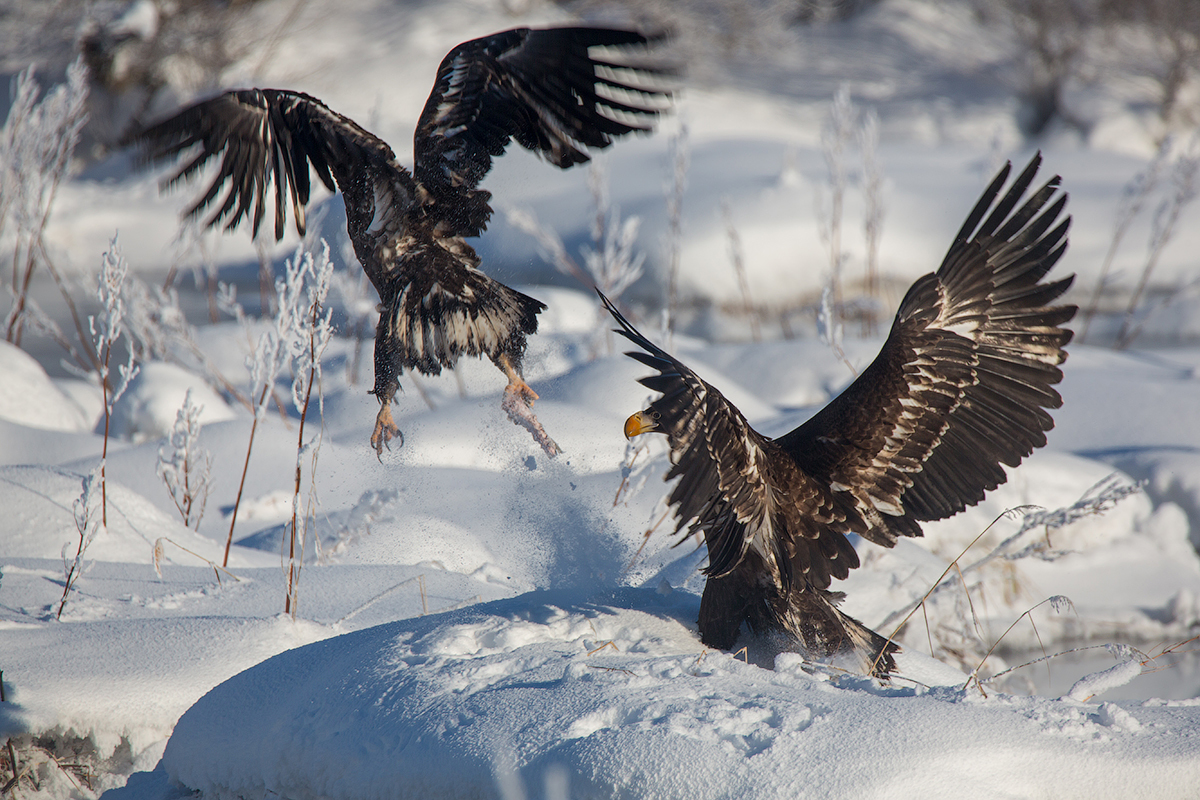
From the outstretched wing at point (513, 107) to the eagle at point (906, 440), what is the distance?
992 millimetres

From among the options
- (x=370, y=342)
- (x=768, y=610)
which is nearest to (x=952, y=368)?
(x=768, y=610)

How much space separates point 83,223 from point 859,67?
1191 centimetres

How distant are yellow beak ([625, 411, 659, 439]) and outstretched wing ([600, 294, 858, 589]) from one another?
1cm

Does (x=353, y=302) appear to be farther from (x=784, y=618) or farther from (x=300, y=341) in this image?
(x=784, y=618)

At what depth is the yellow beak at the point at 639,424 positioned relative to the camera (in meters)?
2.26

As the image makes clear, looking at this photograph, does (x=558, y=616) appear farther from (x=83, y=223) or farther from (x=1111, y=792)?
(x=83, y=223)

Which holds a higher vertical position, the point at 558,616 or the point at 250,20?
the point at 250,20

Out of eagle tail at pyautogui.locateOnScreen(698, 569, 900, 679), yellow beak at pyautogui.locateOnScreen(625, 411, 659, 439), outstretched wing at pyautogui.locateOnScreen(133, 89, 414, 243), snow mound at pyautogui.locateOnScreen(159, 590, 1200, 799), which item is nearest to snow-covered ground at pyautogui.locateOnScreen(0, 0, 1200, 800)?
snow mound at pyautogui.locateOnScreen(159, 590, 1200, 799)

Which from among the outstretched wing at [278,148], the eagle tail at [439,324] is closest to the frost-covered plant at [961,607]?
the eagle tail at [439,324]

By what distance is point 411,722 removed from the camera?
193 centimetres

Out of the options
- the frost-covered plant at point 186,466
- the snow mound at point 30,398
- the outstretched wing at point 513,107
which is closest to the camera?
the outstretched wing at point 513,107

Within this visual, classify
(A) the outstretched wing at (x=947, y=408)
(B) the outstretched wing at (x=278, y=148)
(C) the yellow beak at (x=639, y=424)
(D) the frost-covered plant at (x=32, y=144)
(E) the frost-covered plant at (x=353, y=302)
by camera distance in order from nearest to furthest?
(C) the yellow beak at (x=639, y=424) → (A) the outstretched wing at (x=947, y=408) → (B) the outstretched wing at (x=278, y=148) → (D) the frost-covered plant at (x=32, y=144) → (E) the frost-covered plant at (x=353, y=302)

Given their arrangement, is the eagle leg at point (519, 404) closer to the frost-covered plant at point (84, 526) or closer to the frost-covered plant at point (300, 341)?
the frost-covered plant at point (300, 341)

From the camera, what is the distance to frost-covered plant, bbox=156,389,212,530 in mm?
3514
